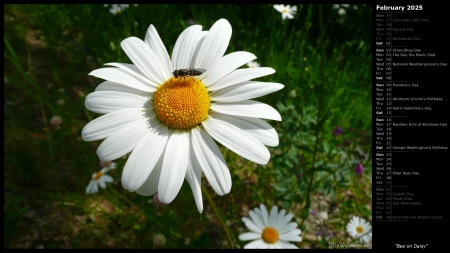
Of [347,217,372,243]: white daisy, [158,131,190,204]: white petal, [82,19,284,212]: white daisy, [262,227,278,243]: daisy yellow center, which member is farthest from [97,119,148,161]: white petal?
[347,217,372,243]: white daisy

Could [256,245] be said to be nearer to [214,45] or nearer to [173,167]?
[173,167]

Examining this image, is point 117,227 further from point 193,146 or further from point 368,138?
point 368,138

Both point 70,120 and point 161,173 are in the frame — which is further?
point 70,120

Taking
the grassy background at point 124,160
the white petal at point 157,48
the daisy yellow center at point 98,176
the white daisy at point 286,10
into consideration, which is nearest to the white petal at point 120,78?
the white petal at point 157,48

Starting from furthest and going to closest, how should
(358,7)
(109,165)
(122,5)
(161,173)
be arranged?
1. (358,7)
2. (122,5)
3. (109,165)
4. (161,173)

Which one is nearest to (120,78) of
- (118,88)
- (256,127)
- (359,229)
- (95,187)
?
(118,88)

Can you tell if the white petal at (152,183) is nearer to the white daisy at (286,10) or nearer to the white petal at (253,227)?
the white petal at (253,227)
